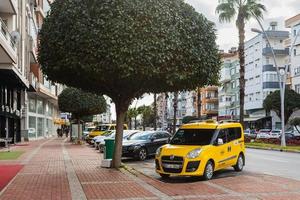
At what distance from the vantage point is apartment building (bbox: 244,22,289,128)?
74.9 m

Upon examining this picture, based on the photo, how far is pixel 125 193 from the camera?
40.0 feet

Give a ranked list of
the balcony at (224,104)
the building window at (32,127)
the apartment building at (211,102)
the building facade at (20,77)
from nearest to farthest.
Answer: the building facade at (20,77) < the building window at (32,127) < the balcony at (224,104) < the apartment building at (211,102)

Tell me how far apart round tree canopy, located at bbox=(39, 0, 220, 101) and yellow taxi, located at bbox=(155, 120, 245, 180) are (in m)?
1.92

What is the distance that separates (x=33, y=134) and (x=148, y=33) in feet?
136

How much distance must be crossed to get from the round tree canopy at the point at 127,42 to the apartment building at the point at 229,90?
75369 millimetres

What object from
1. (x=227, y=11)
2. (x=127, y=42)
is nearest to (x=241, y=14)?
(x=227, y=11)

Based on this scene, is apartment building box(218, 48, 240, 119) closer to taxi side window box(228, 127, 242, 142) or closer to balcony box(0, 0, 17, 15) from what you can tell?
balcony box(0, 0, 17, 15)

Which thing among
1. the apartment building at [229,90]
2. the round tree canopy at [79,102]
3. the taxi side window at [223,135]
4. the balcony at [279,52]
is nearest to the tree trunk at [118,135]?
the taxi side window at [223,135]

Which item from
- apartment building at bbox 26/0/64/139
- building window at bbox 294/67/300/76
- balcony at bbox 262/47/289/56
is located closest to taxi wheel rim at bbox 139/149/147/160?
apartment building at bbox 26/0/64/139

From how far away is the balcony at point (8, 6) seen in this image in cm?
2738

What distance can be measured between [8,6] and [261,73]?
181 ft

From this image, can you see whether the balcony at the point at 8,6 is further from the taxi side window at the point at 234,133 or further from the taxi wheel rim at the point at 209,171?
the taxi wheel rim at the point at 209,171

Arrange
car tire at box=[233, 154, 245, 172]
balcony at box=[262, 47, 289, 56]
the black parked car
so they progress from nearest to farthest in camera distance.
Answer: car tire at box=[233, 154, 245, 172], the black parked car, balcony at box=[262, 47, 289, 56]

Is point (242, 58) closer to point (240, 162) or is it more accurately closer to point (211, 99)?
point (240, 162)
